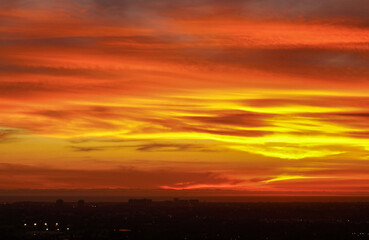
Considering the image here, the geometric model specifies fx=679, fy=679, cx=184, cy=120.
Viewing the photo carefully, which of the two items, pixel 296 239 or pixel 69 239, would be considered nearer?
pixel 69 239

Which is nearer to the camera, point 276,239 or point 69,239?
point 69,239

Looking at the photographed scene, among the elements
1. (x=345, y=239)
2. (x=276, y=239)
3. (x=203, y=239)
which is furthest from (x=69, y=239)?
(x=345, y=239)

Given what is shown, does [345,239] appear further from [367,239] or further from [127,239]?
[127,239]

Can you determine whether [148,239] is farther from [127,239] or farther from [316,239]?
[316,239]

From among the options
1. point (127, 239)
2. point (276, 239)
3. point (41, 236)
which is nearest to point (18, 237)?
point (41, 236)

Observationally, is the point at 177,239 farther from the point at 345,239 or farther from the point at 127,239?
the point at 345,239

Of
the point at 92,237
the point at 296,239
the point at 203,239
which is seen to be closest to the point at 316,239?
the point at 296,239

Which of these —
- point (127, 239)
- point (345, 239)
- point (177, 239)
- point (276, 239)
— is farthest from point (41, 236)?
point (345, 239)
